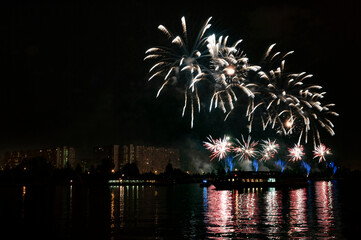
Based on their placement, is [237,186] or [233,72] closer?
[233,72]

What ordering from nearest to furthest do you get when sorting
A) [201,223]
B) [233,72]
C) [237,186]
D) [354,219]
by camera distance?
[201,223] < [354,219] < [233,72] < [237,186]

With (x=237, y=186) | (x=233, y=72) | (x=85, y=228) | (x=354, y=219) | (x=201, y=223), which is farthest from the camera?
(x=237, y=186)

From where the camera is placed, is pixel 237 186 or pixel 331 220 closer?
pixel 331 220

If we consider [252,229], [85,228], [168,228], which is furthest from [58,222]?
[252,229]

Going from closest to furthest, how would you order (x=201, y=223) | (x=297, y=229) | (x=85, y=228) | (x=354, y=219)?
(x=297, y=229) < (x=85, y=228) < (x=201, y=223) < (x=354, y=219)

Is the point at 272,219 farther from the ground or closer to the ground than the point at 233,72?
closer to the ground

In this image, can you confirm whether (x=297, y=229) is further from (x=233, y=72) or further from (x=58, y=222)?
(x=233, y=72)

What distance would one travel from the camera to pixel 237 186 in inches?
4545

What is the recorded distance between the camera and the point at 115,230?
32469mm

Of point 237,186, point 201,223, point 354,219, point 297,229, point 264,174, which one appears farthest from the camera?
point 264,174

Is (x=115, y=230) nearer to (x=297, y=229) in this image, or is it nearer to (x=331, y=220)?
(x=297, y=229)

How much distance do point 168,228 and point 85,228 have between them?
742 cm

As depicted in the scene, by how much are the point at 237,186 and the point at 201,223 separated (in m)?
81.4

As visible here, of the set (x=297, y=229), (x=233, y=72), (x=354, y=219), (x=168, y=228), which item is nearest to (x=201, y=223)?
(x=168, y=228)
